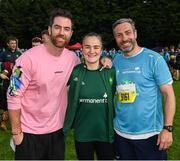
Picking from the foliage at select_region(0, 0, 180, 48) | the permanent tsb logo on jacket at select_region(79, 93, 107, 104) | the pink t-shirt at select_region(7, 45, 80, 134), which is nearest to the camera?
the pink t-shirt at select_region(7, 45, 80, 134)

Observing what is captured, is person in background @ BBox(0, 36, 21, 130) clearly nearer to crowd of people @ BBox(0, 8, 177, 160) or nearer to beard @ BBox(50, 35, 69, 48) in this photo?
crowd of people @ BBox(0, 8, 177, 160)

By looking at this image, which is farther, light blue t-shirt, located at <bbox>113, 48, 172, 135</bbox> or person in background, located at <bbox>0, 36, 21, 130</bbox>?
person in background, located at <bbox>0, 36, 21, 130</bbox>

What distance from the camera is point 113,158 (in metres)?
4.26

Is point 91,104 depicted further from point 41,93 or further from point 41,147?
point 41,147

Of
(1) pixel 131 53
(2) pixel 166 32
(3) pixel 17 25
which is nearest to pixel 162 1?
(2) pixel 166 32

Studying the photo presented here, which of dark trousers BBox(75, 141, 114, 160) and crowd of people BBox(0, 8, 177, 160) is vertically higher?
crowd of people BBox(0, 8, 177, 160)

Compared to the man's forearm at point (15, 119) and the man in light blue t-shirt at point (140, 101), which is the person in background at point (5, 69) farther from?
the man in light blue t-shirt at point (140, 101)

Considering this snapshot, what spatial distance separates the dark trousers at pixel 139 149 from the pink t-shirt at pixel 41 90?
2.37 feet

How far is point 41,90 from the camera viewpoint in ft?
13.3

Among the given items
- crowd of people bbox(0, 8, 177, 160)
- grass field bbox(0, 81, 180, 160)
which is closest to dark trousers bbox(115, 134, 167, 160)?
crowd of people bbox(0, 8, 177, 160)

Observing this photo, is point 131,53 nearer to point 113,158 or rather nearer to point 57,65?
point 57,65

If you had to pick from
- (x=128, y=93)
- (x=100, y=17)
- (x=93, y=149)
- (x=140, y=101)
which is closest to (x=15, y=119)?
(x=93, y=149)

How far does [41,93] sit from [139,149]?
1204 millimetres

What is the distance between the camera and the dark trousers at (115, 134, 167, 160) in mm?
4145
